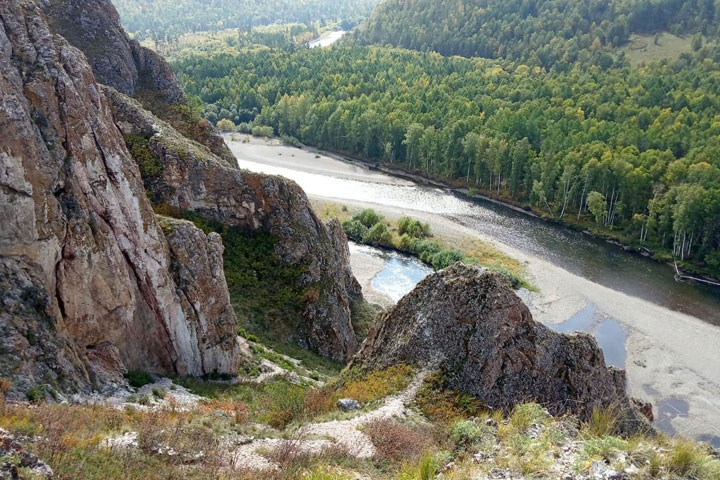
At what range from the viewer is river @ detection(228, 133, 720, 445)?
174 feet

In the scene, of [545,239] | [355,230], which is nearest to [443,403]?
[355,230]

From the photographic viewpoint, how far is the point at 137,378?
27.6 metres

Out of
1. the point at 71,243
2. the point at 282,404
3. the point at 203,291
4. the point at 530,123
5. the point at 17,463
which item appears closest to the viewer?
the point at 17,463

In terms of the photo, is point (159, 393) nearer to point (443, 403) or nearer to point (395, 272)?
point (443, 403)

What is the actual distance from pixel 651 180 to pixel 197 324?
264 ft

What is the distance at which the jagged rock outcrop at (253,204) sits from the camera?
43281 mm

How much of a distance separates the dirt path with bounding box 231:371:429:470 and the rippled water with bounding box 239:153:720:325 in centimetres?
5662

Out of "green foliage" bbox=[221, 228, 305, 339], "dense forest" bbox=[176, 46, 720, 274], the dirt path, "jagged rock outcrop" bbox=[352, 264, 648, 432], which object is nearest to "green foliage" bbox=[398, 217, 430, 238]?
"dense forest" bbox=[176, 46, 720, 274]

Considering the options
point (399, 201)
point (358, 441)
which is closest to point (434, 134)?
point (399, 201)

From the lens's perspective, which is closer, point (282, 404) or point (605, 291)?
point (282, 404)

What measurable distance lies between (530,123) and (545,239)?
34421 millimetres

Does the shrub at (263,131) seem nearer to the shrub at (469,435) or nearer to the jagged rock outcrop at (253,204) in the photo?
the jagged rock outcrop at (253,204)

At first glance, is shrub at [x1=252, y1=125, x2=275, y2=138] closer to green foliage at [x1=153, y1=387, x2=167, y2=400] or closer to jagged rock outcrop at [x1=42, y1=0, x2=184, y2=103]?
jagged rock outcrop at [x1=42, y1=0, x2=184, y2=103]

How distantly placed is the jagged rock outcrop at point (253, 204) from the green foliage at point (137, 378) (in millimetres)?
16040
